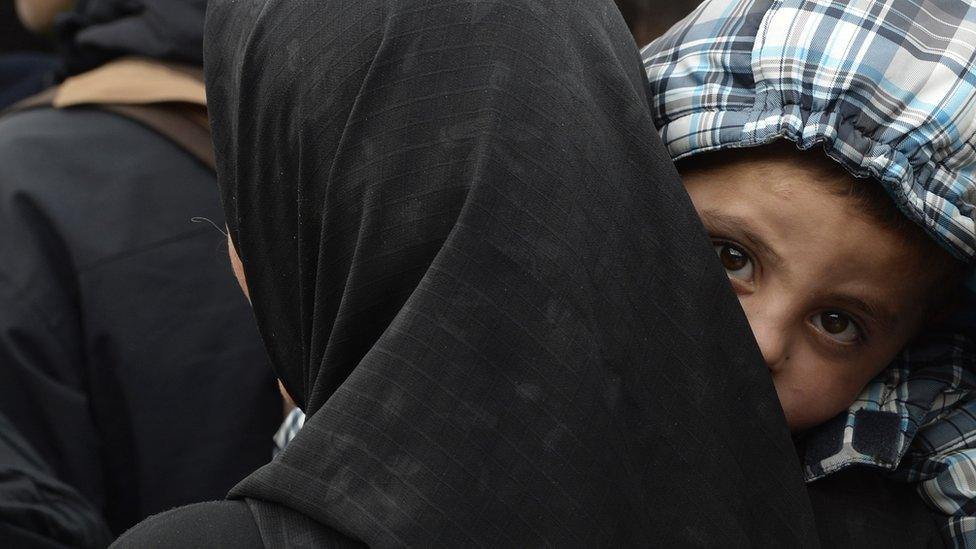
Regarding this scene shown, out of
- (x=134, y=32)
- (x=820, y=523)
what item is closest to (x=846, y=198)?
(x=820, y=523)

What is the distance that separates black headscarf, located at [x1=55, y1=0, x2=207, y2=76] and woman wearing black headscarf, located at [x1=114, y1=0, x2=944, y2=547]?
1.35 meters

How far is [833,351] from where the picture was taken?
4.76 feet

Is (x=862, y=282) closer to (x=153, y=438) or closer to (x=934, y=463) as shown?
(x=934, y=463)

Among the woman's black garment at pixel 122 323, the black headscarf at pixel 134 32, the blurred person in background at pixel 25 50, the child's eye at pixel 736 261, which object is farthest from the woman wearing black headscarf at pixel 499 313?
the blurred person in background at pixel 25 50

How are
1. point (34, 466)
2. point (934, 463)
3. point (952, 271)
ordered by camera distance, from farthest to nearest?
point (34, 466) → point (952, 271) → point (934, 463)

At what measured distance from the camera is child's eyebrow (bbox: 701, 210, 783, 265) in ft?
4.47

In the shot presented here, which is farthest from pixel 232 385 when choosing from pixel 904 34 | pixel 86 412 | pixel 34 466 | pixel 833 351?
pixel 904 34

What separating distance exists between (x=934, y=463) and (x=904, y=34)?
0.56 m

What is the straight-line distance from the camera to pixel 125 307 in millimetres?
2213

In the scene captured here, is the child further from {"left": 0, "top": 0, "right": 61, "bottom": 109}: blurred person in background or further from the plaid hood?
{"left": 0, "top": 0, "right": 61, "bottom": 109}: blurred person in background

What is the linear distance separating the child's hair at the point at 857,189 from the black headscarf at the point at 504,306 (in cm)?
17

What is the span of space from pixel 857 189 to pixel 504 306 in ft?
1.76

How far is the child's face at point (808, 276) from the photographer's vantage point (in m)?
1.33

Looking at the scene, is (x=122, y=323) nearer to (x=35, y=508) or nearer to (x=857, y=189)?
(x=35, y=508)
